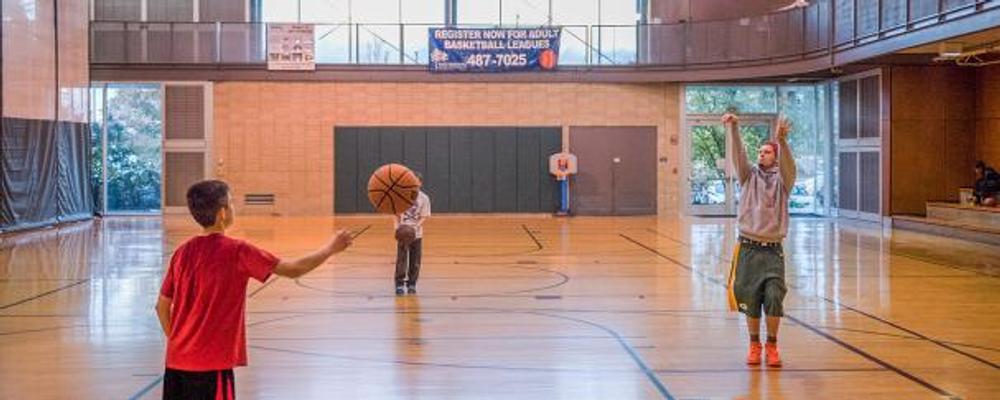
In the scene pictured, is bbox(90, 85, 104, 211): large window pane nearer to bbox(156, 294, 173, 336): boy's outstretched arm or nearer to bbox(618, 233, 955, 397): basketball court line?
bbox(618, 233, 955, 397): basketball court line

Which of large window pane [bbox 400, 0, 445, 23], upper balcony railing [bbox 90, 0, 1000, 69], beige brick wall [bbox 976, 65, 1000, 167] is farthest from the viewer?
large window pane [bbox 400, 0, 445, 23]

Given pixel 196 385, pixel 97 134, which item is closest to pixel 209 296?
pixel 196 385

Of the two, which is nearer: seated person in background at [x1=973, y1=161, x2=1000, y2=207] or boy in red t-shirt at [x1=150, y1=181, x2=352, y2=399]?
boy in red t-shirt at [x1=150, y1=181, x2=352, y2=399]

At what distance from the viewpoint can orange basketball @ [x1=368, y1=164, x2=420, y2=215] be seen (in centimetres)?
664

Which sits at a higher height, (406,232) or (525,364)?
(406,232)

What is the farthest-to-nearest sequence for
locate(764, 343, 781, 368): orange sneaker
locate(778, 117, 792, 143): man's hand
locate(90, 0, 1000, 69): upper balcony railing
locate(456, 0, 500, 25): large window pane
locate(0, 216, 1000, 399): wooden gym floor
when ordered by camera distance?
locate(456, 0, 500, 25): large window pane < locate(90, 0, 1000, 69): upper balcony railing < locate(764, 343, 781, 368): orange sneaker < locate(778, 117, 792, 143): man's hand < locate(0, 216, 1000, 399): wooden gym floor

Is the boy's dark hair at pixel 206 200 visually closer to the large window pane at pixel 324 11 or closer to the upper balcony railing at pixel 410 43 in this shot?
the upper balcony railing at pixel 410 43

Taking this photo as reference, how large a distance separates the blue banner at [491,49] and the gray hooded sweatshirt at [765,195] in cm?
2141

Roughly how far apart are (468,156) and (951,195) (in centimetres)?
1195

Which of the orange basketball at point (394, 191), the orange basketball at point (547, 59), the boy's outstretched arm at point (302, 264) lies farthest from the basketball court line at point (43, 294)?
the orange basketball at point (547, 59)

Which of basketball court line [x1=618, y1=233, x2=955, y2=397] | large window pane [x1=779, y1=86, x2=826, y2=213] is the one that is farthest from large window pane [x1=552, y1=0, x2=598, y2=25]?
basketball court line [x1=618, y1=233, x2=955, y2=397]

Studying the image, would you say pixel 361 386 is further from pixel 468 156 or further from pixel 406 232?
pixel 468 156

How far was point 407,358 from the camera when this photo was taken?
853 centimetres

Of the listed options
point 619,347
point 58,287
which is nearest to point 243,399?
point 619,347
